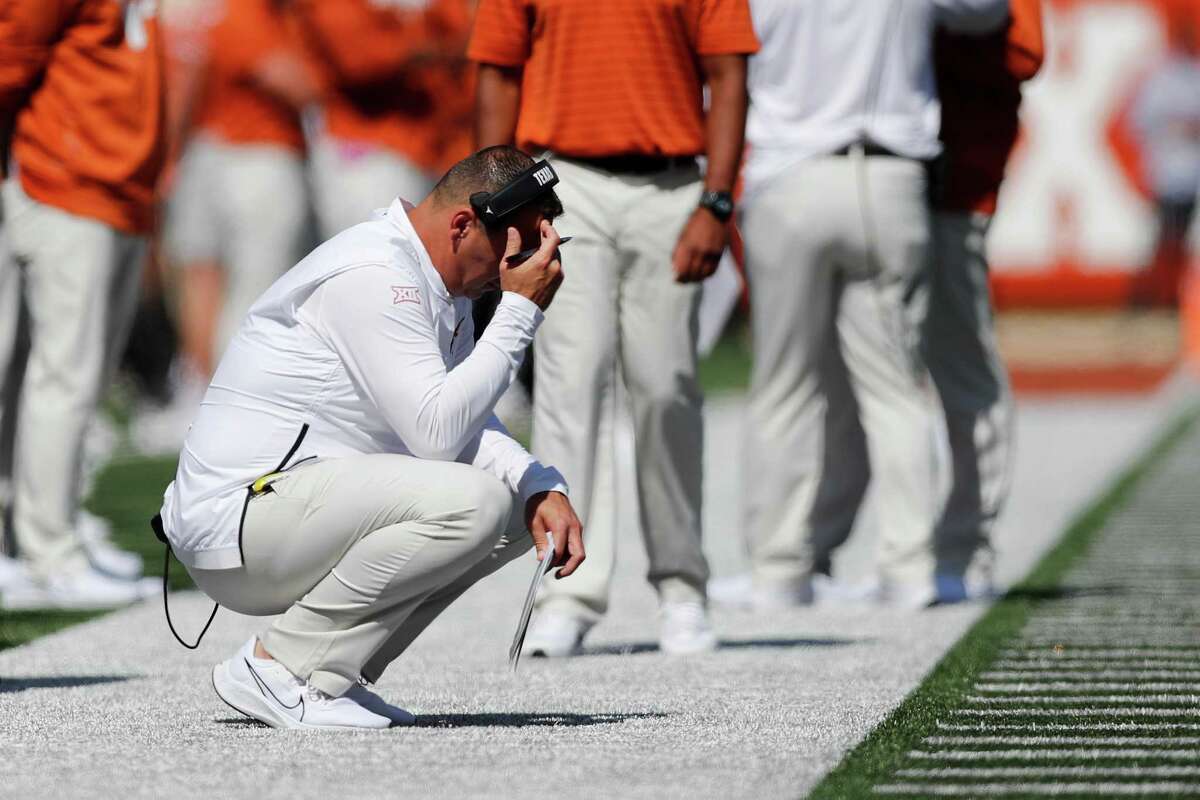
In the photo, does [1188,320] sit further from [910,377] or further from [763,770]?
[763,770]

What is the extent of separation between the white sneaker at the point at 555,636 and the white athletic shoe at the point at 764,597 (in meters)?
1.24

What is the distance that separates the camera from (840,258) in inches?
293

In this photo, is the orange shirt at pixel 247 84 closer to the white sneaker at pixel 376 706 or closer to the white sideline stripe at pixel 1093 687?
the white sideline stripe at pixel 1093 687

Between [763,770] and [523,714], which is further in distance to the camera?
[523,714]

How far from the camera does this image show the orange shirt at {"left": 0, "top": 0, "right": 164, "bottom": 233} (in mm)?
7762

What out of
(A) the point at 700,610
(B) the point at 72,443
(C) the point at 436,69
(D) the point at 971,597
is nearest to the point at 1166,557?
(D) the point at 971,597

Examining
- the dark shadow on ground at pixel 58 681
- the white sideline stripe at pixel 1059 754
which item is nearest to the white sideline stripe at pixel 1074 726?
the white sideline stripe at pixel 1059 754

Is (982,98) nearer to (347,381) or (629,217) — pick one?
(629,217)

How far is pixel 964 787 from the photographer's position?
4211 millimetres

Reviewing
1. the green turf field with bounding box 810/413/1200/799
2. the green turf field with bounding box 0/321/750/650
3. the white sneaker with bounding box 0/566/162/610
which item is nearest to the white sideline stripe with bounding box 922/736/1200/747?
the green turf field with bounding box 810/413/1200/799

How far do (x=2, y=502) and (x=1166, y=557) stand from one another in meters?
3.91

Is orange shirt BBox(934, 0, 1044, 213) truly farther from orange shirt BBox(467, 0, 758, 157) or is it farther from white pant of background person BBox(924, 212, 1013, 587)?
orange shirt BBox(467, 0, 758, 157)

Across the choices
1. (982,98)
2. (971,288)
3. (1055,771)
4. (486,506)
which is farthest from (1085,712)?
(982,98)

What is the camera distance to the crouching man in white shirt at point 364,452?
4785mm
